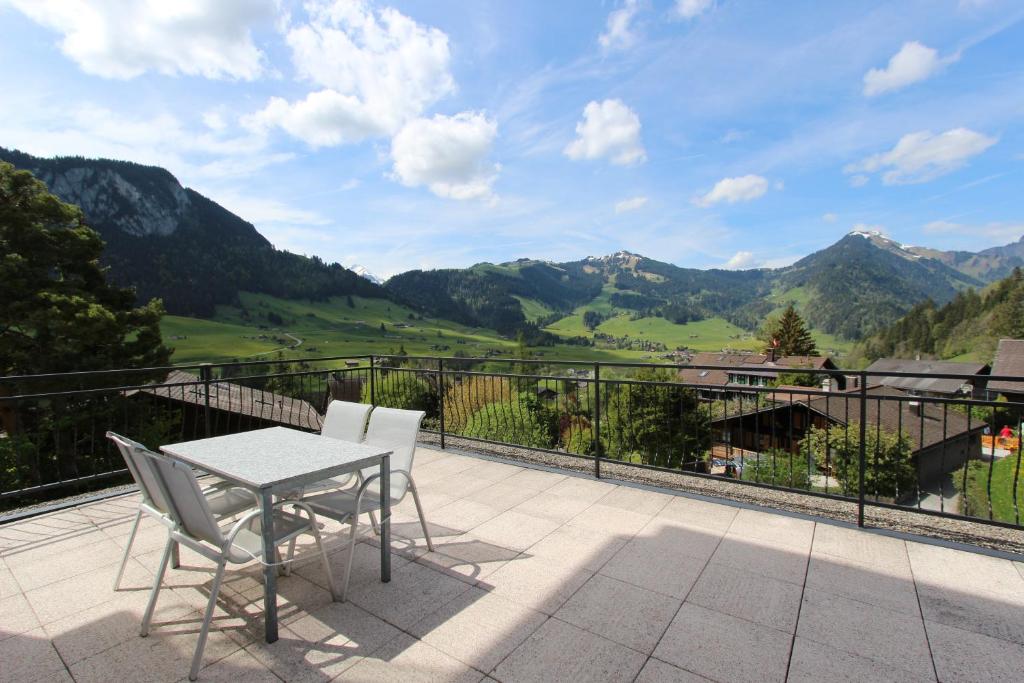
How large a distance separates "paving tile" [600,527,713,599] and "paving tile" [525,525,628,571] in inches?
2.5

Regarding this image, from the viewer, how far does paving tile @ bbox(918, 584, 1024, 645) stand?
2020 mm

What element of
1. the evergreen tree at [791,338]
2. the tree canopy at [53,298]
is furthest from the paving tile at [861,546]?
the evergreen tree at [791,338]

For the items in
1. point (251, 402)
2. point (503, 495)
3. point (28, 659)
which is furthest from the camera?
point (251, 402)

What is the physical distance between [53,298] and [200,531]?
2086 centimetres

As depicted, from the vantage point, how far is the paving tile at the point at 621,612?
2.03 meters

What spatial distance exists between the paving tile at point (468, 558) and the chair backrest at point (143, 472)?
1369 millimetres

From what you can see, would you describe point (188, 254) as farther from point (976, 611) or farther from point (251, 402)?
point (976, 611)

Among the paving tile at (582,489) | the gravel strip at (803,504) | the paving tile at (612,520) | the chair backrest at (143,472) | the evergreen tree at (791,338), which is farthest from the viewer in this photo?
the evergreen tree at (791,338)

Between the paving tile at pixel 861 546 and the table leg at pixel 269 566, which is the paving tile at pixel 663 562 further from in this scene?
the table leg at pixel 269 566

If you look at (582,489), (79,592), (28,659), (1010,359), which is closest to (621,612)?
(582,489)

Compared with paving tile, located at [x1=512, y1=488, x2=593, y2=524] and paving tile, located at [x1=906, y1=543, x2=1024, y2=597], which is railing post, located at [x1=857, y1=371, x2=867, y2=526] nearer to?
paving tile, located at [x1=906, y1=543, x2=1024, y2=597]

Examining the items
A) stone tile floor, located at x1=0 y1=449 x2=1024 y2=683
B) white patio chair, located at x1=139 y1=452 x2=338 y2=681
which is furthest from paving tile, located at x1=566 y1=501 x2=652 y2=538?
white patio chair, located at x1=139 y1=452 x2=338 y2=681

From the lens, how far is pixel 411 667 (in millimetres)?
1837

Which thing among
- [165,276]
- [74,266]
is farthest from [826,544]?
[165,276]
